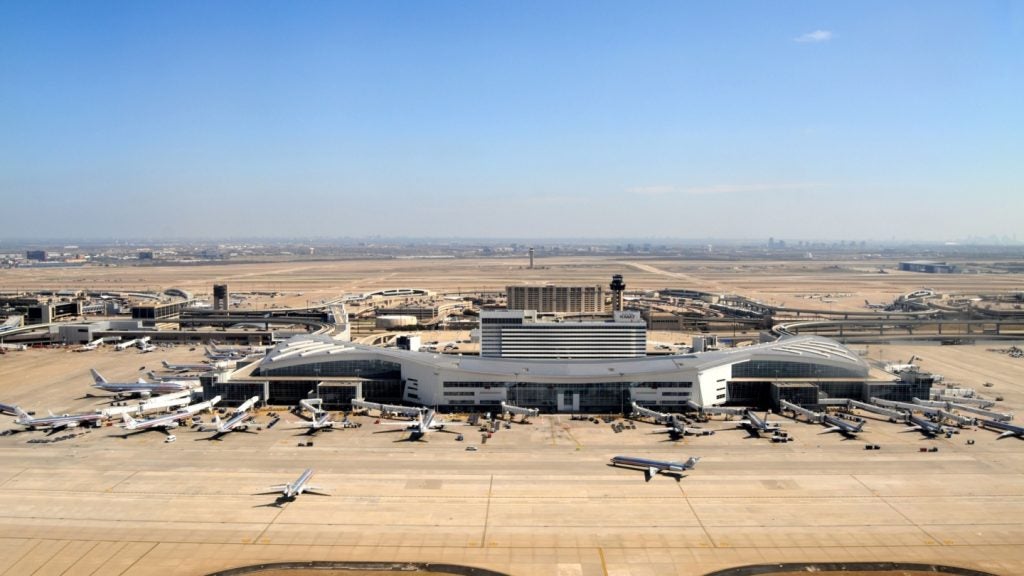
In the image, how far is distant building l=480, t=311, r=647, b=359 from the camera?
72688mm

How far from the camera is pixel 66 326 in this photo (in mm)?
97562

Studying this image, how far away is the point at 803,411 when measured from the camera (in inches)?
2218

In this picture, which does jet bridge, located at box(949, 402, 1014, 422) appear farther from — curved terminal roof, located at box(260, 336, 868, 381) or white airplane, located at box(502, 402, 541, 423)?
white airplane, located at box(502, 402, 541, 423)

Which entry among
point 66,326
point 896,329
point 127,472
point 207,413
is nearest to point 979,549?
point 127,472

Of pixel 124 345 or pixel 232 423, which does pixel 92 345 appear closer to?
pixel 124 345

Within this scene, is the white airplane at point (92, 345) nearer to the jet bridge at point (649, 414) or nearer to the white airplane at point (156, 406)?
the white airplane at point (156, 406)

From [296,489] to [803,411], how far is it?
128 feet

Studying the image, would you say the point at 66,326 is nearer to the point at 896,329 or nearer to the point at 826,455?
the point at 826,455

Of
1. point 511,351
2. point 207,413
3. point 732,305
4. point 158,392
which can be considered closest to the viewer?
point 207,413

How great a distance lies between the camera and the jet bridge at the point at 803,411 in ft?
180

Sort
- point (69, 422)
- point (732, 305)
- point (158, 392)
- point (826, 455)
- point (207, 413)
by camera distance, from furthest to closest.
→ point (732, 305), point (158, 392), point (207, 413), point (69, 422), point (826, 455)

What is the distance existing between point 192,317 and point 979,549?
11611 cm

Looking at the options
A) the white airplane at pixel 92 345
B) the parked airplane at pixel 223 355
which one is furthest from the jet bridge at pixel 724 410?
the white airplane at pixel 92 345

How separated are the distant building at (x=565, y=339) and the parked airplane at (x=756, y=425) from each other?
59.6ft
